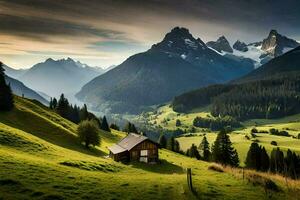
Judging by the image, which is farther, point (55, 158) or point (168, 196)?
point (55, 158)

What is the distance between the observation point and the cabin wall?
Result: 93.1 m

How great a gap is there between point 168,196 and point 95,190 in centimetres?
802

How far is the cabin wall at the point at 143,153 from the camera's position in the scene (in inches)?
3664

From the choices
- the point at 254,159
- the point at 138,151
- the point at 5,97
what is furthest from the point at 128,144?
the point at 254,159

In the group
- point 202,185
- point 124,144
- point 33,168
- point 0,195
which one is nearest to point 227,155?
point 124,144

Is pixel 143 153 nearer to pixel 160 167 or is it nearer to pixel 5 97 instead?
pixel 160 167

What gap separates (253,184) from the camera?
46.0m

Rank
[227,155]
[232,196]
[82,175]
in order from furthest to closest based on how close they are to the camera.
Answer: [227,155] → [82,175] → [232,196]

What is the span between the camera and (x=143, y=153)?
9375 centimetres

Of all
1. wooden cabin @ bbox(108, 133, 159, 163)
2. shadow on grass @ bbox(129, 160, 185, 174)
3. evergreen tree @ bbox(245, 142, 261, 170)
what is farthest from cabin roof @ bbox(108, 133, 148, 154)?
evergreen tree @ bbox(245, 142, 261, 170)

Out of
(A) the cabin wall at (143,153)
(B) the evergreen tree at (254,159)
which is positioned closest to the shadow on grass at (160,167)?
(A) the cabin wall at (143,153)

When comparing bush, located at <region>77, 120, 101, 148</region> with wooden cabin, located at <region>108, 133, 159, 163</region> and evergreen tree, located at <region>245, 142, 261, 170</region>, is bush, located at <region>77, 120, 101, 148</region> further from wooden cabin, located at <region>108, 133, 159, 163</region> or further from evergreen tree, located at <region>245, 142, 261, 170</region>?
evergreen tree, located at <region>245, 142, 261, 170</region>

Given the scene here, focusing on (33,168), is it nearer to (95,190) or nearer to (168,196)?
(95,190)

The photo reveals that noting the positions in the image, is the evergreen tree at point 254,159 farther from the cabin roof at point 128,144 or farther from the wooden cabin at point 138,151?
the cabin roof at point 128,144
